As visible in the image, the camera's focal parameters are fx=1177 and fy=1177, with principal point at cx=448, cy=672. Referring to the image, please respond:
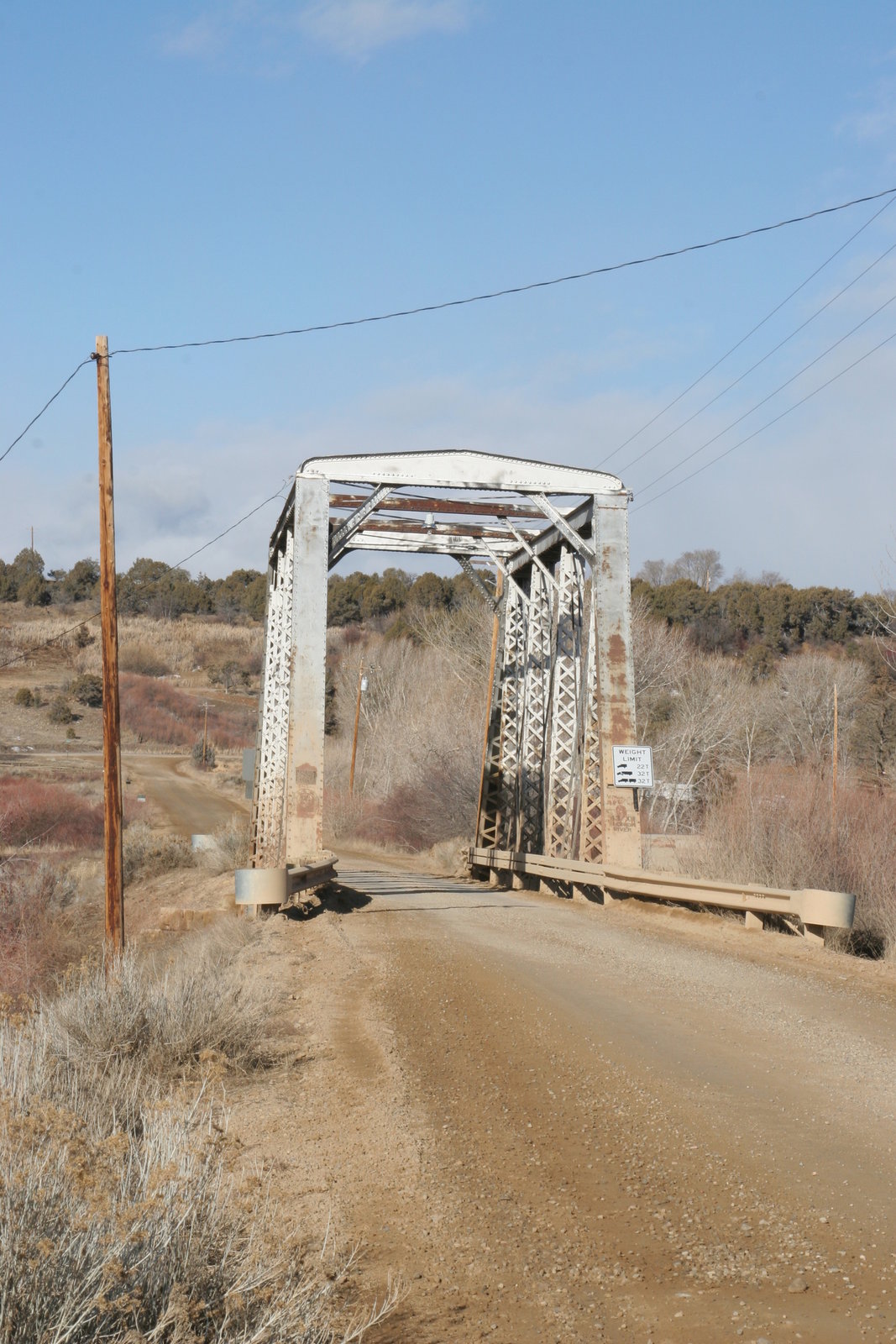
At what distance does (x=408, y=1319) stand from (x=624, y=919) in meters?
11.6

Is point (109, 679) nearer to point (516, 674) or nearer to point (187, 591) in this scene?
point (516, 674)

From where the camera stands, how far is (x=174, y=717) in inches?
3516

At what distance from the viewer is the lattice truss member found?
16.6 metres

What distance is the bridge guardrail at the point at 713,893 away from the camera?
460 inches

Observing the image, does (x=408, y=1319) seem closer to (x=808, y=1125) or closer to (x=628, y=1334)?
(x=628, y=1334)

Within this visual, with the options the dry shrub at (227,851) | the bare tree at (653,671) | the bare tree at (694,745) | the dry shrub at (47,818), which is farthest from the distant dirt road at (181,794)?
the bare tree at (694,745)

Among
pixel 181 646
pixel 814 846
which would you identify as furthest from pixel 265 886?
pixel 181 646

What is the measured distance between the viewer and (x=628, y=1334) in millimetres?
3770

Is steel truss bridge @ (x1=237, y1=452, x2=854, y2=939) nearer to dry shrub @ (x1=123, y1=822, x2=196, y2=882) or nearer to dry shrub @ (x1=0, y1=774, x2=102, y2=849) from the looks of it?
dry shrub @ (x1=123, y1=822, x2=196, y2=882)

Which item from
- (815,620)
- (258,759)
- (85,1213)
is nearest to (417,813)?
(258,759)

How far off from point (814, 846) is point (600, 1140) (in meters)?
10.2

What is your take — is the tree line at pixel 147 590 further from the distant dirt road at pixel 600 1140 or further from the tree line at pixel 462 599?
the distant dirt road at pixel 600 1140

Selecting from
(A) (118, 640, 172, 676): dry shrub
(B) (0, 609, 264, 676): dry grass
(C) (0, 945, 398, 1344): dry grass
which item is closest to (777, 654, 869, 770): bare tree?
(C) (0, 945, 398, 1344): dry grass

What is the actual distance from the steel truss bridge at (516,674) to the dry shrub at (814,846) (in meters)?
1.33
